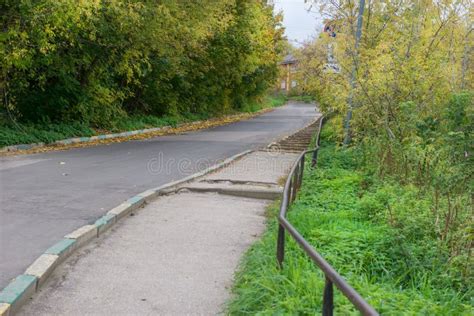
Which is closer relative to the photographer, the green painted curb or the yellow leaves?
the green painted curb

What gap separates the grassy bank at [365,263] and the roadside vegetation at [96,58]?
376 inches

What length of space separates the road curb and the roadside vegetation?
24.3ft

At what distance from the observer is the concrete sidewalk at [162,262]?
4613mm

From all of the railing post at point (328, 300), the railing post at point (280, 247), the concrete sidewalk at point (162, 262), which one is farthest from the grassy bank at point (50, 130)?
the railing post at point (328, 300)

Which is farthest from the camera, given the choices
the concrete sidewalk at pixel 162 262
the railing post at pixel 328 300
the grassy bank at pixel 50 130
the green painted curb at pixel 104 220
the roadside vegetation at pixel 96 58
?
the grassy bank at pixel 50 130

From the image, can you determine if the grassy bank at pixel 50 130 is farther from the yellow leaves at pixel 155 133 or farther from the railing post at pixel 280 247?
the railing post at pixel 280 247

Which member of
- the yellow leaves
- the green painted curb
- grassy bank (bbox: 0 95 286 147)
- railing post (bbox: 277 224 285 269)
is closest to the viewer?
railing post (bbox: 277 224 285 269)

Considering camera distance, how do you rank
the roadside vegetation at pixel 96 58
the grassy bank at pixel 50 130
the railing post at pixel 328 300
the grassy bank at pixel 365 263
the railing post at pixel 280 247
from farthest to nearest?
the grassy bank at pixel 50 130 → the roadside vegetation at pixel 96 58 → the railing post at pixel 280 247 → the grassy bank at pixel 365 263 → the railing post at pixel 328 300

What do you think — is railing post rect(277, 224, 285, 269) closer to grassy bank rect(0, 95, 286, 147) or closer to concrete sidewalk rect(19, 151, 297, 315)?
concrete sidewalk rect(19, 151, 297, 315)

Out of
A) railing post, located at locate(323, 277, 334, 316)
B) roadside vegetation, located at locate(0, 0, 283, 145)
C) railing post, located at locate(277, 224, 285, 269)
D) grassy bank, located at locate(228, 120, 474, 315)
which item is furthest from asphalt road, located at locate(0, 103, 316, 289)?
railing post, located at locate(323, 277, 334, 316)

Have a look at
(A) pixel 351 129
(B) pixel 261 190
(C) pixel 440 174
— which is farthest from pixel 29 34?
(C) pixel 440 174

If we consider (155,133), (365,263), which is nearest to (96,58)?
(155,133)

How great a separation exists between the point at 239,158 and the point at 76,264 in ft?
33.9

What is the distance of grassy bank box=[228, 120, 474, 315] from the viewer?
162 inches
